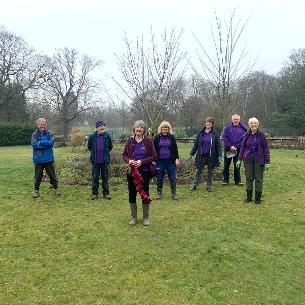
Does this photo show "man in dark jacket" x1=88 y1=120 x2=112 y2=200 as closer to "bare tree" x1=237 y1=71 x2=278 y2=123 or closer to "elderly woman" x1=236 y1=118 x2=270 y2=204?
"elderly woman" x1=236 y1=118 x2=270 y2=204

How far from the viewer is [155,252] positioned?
5398mm

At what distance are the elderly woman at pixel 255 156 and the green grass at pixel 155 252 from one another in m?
0.43

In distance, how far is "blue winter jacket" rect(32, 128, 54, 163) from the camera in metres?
8.77

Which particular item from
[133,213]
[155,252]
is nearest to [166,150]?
[133,213]

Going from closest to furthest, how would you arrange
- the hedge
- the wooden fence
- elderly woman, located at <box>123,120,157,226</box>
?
elderly woman, located at <box>123,120,157,226</box>
the wooden fence
the hedge

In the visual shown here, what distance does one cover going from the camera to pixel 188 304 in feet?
13.0

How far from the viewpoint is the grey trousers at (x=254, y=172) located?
820 cm

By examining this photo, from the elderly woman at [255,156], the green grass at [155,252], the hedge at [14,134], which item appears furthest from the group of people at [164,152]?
the hedge at [14,134]

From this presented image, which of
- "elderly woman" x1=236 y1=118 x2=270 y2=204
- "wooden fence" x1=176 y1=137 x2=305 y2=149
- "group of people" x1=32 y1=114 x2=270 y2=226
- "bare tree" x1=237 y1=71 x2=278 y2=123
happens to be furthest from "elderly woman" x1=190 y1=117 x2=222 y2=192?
"bare tree" x1=237 y1=71 x2=278 y2=123

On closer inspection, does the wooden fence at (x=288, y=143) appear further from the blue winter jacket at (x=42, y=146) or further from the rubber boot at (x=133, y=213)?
the rubber boot at (x=133, y=213)

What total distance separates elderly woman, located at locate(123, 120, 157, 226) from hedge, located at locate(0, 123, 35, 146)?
38518 millimetres

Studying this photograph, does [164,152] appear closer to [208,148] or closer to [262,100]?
[208,148]

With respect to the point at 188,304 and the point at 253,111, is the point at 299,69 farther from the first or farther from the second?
the point at 188,304

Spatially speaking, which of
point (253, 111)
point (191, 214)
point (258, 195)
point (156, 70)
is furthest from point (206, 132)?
point (253, 111)
